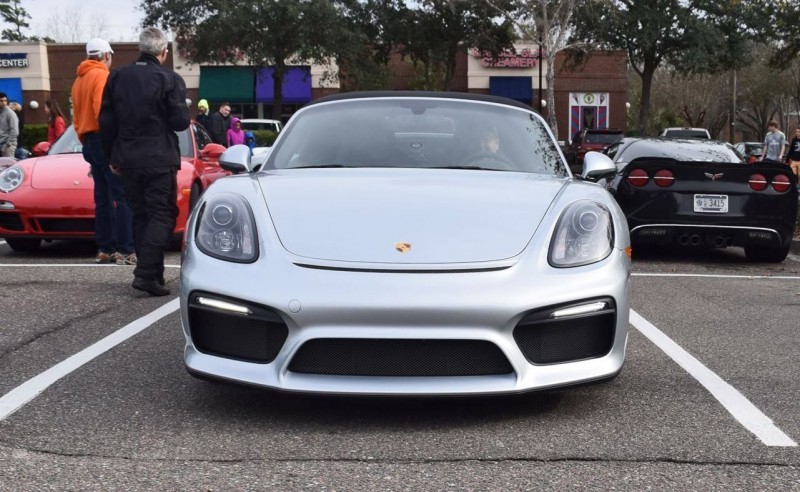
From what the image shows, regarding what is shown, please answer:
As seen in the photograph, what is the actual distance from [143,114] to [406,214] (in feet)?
10.8

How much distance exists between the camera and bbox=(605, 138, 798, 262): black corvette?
8.91 meters

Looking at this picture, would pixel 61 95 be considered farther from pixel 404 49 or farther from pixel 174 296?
pixel 174 296

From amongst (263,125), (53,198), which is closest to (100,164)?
(53,198)

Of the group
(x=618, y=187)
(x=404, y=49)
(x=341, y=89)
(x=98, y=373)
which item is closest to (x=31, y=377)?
(x=98, y=373)

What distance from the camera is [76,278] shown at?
7.34 meters

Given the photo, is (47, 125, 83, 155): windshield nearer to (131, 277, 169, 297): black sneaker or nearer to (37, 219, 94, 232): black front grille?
(37, 219, 94, 232): black front grille

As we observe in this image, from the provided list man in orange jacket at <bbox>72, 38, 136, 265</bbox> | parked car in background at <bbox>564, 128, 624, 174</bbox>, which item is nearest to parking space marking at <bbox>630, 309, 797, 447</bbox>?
man in orange jacket at <bbox>72, 38, 136, 265</bbox>

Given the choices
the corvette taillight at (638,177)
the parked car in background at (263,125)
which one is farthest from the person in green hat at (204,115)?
the parked car in background at (263,125)

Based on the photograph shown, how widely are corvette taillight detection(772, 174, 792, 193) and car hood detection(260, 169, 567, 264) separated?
211 inches

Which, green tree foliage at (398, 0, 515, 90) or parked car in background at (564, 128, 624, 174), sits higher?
green tree foliage at (398, 0, 515, 90)

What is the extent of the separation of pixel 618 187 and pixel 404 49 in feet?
108

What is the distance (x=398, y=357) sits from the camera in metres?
3.43

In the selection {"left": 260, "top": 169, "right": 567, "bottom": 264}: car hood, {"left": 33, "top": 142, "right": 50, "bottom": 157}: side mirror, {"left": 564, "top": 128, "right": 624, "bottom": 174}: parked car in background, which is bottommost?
{"left": 564, "top": 128, "right": 624, "bottom": 174}: parked car in background

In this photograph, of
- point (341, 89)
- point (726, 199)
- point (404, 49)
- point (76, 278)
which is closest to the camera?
point (76, 278)
